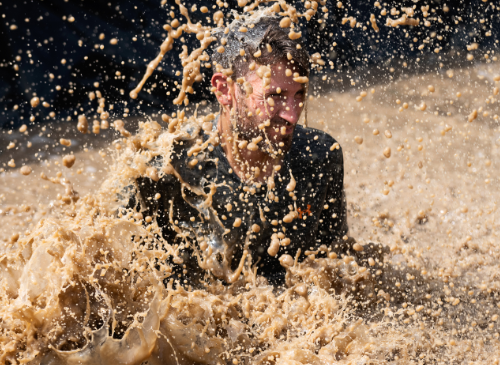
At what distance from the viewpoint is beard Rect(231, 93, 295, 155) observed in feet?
7.42

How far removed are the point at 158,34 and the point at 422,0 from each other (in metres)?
3.15

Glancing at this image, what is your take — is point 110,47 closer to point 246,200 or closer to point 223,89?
point 223,89

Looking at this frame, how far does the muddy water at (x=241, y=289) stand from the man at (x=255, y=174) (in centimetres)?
10

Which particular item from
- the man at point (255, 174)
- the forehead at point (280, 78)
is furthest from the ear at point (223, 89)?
the forehead at point (280, 78)

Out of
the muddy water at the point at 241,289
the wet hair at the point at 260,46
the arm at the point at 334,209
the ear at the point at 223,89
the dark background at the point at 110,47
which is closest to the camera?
the muddy water at the point at 241,289

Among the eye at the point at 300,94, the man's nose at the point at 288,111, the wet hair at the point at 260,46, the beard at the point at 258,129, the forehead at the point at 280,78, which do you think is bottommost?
the beard at the point at 258,129

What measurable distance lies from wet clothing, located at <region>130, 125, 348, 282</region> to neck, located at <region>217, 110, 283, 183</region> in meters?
0.03

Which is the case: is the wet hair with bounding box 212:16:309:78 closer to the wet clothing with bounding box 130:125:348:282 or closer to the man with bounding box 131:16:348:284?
the man with bounding box 131:16:348:284

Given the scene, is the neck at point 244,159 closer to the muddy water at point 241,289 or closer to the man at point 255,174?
the man at point 255,174

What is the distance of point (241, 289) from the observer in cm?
247

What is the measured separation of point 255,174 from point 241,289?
0.58 meters

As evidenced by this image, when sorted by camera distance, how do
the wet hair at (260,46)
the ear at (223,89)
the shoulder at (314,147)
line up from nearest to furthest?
1. the wet hair at (260,46)
2. the ear at (223,89)
3. the shoulder at (314,147)

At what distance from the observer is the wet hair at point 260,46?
2.19 meters

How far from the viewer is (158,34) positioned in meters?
5.03
